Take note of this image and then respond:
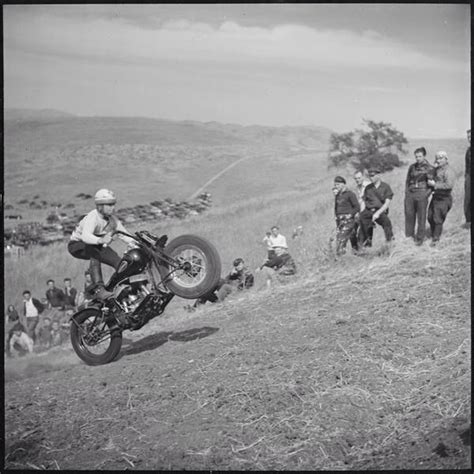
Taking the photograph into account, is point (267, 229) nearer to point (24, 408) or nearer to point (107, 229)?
point (107, 229)

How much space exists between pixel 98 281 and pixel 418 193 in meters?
5.00

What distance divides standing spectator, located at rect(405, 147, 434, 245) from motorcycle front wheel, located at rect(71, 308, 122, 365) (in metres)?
4.95

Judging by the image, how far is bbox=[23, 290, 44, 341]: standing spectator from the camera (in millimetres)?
10273

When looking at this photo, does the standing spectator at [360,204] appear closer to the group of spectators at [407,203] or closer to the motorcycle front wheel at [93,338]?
the group of spectators at [407,203]

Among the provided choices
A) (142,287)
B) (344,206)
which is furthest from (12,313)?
(344,206)

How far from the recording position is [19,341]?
33.6 ft

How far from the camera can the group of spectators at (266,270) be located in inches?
439

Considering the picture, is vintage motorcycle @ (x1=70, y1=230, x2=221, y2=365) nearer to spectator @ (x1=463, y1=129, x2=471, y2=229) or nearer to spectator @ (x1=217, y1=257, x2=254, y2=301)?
spectator @ (x1=217, y1=257, x2=254, y2=301)

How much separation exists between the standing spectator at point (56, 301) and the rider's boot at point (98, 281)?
0.63 metres

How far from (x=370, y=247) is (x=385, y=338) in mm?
2906

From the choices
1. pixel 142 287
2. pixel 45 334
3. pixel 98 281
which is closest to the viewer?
pixel 142 287

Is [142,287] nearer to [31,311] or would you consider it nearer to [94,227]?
[94,227]

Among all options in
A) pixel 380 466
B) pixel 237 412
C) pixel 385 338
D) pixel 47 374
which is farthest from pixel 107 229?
pixel 380 466

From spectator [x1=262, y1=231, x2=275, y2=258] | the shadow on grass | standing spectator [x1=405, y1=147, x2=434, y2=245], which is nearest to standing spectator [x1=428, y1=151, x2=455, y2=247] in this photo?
standing spectator [x1=405, y1=147, x2=434, y2=245]
